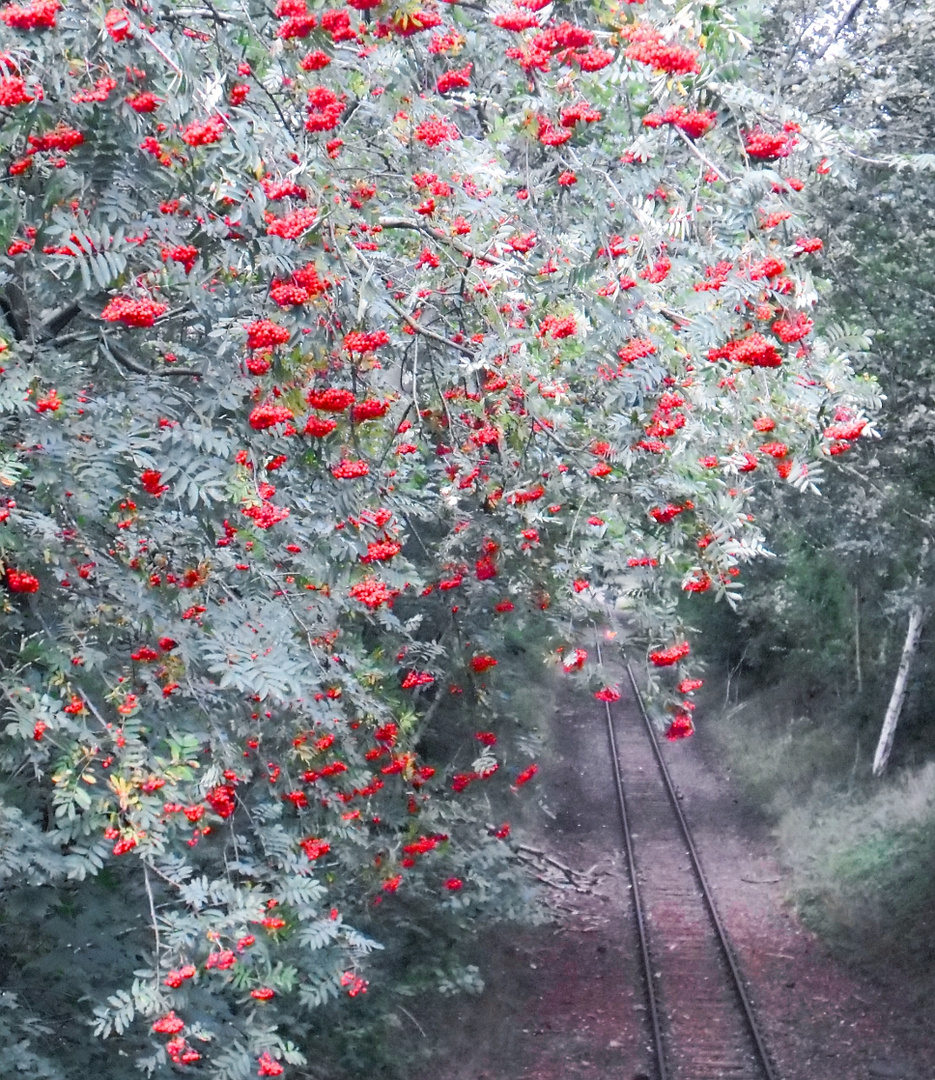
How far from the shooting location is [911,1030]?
9812mm

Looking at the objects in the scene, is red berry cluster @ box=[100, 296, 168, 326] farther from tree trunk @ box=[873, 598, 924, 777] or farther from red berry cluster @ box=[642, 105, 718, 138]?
tree trunk @ box=[873, 598, 924, 777]

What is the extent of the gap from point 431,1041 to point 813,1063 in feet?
10.2

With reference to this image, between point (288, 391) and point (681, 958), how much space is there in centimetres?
964

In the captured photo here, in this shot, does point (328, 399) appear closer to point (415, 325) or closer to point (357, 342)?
point (357, 342)

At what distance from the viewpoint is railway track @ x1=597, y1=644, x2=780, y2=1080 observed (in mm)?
9469

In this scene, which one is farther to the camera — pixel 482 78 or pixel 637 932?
pixel 637 932

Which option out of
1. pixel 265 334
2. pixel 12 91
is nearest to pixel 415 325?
pixel 265 334

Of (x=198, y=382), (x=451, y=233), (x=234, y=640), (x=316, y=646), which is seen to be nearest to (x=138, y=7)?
(x=198, y=382)

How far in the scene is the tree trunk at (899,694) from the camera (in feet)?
47.8

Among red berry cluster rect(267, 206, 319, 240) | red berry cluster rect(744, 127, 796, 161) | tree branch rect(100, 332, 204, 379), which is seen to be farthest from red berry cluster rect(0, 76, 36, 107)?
red berry cluster rect(744, 127, 796, 161)

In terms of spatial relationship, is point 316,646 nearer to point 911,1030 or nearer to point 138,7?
point 138,7

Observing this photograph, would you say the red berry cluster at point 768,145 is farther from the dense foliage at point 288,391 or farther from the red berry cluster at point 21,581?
the red berry cluster at point 21,581

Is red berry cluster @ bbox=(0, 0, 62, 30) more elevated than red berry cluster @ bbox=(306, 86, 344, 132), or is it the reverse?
red berry cluster @ bbox=(306, 86, 344, 132)

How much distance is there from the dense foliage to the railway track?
1585 millimetres
